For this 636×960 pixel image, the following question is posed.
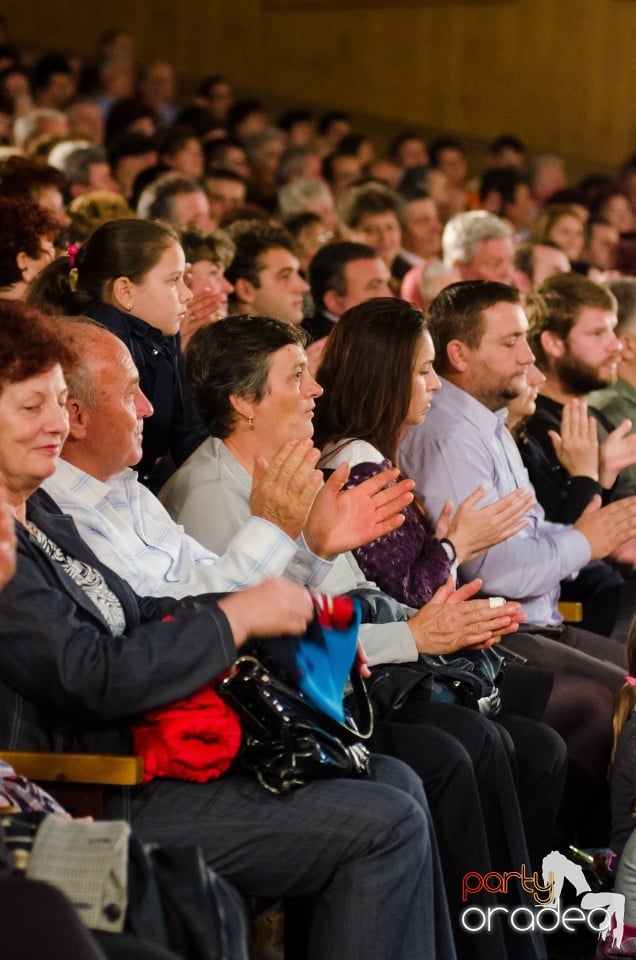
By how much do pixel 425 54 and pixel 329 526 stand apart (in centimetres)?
897

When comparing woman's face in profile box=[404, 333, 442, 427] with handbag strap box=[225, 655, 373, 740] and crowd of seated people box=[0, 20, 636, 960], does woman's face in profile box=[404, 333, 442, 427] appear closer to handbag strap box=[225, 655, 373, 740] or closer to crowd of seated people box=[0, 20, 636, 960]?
crowd of seated people box=[0, 20, 636, 960]

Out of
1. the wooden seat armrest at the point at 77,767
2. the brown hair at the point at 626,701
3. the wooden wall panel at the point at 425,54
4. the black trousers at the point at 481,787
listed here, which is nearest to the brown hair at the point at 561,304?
the brown hair at the point at 626,701

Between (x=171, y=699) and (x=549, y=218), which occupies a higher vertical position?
(x=171, y=699)

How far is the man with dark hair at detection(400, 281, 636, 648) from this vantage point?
347 cm

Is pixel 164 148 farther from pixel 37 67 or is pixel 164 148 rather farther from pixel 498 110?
pixel 498 110

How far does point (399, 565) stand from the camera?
3.05 meters

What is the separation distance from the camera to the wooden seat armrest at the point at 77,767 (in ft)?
6.94

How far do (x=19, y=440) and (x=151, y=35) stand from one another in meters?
9.80

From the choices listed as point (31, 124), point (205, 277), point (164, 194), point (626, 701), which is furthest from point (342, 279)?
point (31, 124)

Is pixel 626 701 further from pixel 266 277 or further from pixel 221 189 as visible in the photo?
pixel 221 189

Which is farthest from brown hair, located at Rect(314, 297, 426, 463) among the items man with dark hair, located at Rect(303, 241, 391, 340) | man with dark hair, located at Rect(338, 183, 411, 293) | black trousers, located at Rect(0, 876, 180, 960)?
man with dark hair, located at Rect(338, 183, 411, 293)

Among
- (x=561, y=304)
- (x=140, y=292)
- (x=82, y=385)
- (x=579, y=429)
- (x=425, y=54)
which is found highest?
(x=82, y=385)

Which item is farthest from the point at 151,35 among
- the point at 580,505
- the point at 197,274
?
the point at 580,505

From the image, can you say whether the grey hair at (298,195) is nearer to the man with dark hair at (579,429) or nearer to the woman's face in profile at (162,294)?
the man with dark hair at (579,429)
